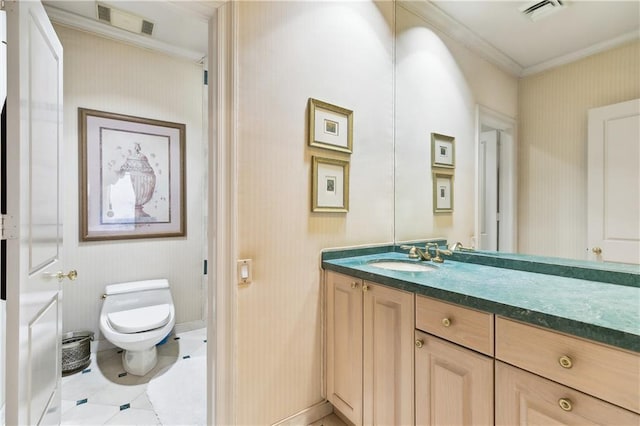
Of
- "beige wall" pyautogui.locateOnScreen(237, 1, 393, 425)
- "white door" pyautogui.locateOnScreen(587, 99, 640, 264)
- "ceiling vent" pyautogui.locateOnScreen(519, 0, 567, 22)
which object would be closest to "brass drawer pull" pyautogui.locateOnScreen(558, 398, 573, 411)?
"white door" pyautogui.locateOnScreen(587, 99, 640, 264)

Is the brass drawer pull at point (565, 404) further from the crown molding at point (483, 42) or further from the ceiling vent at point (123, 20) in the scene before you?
the ceiling vent at point (123, 20)

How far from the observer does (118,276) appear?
2537 mm

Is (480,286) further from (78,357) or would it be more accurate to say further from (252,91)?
(78,357)

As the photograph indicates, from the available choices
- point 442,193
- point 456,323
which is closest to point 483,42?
point 442,193

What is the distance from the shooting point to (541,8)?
1.30 meters

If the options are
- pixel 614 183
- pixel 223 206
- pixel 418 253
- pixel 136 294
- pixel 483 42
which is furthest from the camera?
pixel 136 294

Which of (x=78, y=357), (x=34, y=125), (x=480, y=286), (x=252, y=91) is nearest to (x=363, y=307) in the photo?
(x=480, y=286)

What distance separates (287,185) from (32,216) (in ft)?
3.41

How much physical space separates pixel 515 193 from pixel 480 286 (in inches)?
22.5

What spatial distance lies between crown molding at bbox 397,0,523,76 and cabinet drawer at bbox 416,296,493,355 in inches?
44.2

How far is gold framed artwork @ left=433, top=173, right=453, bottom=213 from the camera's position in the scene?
179cm

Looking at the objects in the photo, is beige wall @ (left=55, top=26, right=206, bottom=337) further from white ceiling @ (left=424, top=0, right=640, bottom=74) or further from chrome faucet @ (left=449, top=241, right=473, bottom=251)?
white ceiling @ (left=424, top=0, right=640, bottom=74)

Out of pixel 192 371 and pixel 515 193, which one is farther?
pixel 192 371

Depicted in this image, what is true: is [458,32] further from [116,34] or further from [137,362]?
[137,362]
